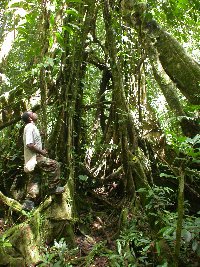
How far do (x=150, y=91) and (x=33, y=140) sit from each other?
3097mm

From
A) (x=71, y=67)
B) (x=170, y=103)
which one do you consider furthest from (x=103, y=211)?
(x=71, y=67)

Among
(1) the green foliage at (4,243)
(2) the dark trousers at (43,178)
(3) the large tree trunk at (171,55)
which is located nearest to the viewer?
(1) the green foliage at (4,243)

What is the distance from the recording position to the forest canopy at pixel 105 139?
3463mm

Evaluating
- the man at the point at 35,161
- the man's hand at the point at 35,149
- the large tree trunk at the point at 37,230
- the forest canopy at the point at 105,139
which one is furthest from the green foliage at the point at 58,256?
the man's hand at the point at 35,149

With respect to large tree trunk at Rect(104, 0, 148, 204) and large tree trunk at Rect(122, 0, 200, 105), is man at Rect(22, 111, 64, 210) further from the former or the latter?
large tree trunk at Rect(122, 0, 200, 105)

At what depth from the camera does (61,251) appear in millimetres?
3318

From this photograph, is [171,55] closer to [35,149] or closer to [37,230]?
[35,149]

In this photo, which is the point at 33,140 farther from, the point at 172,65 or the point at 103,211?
the point at 172,65

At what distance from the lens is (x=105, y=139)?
5.61 meters

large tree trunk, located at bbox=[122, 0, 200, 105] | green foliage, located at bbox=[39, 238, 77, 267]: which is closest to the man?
green foliage, located at bbox=[39, 238, 77, 267]

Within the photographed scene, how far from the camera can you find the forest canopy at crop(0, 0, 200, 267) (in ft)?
11.4

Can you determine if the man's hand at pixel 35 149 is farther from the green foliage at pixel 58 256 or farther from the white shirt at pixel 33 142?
the green foliage at pixel 58 256

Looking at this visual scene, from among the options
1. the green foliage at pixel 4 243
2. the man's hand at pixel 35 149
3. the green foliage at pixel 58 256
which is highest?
the man's hand at pixel 35 149

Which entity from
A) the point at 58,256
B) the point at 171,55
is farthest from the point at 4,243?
the point at 171,55
